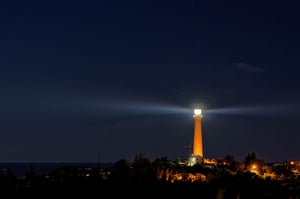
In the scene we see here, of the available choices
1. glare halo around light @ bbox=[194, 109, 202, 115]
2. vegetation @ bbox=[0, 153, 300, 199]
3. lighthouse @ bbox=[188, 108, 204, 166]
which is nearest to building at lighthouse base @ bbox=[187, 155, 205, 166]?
lighthouse @ bbox=[188, 108, 204, 166]

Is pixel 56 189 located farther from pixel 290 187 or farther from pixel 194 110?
pixel 194 110

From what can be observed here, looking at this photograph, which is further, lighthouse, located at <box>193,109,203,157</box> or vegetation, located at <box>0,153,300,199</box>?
lighthouse, located at <box>193,109,203,157</box>

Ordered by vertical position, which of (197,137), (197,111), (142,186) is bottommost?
(142,186)

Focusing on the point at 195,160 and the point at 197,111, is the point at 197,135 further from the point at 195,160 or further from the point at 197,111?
the point at 195,160

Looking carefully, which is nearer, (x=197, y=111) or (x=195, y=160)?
(x=195, y=160)

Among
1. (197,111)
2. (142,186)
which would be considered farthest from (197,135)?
(142,186)

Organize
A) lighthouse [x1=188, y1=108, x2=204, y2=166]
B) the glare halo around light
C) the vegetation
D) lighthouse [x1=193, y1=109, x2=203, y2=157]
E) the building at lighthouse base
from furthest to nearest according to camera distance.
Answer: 1. the glare halo around light
2. lighthouse [x1=193, y1=109, x2=203, y2=157]
3. lighthouse [x1=188, y1=108, x2=204, y2=166]
4. the building at lighthouse base
5. the vegetation

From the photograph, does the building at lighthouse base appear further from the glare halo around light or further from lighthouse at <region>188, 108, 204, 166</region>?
the glare halo around light

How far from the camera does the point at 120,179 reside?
1069 inches

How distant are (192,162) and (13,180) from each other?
91.1ft

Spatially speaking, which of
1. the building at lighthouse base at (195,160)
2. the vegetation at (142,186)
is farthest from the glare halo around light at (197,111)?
the vegetation at (142,186)

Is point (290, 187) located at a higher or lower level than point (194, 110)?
lower

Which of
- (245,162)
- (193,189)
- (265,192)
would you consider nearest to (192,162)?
(245,162)

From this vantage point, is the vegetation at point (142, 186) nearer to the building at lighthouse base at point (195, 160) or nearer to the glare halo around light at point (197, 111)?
the building at lighthouse base at point (195, 160)
